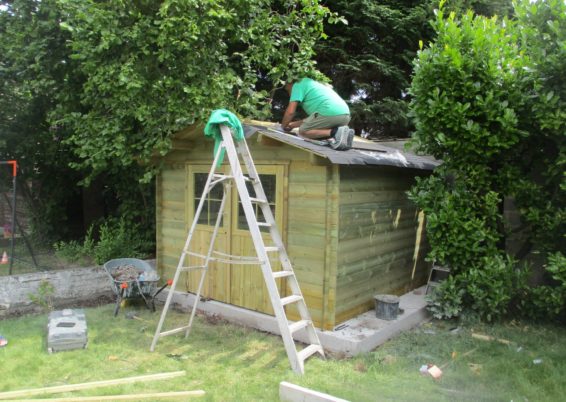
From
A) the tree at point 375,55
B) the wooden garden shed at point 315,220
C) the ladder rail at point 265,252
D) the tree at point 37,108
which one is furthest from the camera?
the tree at point 375,55

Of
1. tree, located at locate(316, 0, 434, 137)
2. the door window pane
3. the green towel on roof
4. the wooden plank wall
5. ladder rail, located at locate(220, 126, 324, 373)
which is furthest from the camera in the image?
tree, located at locate(316, 0, 434, 137)

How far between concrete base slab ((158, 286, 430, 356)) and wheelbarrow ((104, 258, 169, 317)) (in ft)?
1.55

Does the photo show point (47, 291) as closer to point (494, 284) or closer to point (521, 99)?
point (494, 284)

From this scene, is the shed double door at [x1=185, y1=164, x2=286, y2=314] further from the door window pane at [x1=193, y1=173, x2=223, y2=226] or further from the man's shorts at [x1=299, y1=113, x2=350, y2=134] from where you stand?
the man's shorts at [x1=299, y1=113, x2=350, y2=134]

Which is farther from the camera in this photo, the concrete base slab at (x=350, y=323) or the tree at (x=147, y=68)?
the tree at (x=147, y=68)

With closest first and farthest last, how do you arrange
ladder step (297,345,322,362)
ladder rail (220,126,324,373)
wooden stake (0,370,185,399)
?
wooden stake (0,370,185,399) → ladder rail (220,126,324,373) → ladder step (297,345,322,362)

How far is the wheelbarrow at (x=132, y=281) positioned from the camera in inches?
231

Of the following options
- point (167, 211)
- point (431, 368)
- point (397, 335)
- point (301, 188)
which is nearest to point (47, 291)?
point (167, 211)

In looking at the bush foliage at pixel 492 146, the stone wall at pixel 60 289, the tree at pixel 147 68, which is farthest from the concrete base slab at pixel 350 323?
the tree at pixel 147 68

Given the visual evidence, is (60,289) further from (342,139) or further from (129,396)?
(342,139)

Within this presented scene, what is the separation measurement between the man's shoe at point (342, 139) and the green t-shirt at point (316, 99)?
10.4 inches

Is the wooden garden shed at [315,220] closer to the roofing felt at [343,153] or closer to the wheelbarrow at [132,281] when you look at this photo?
the roofing felt at [343,153]

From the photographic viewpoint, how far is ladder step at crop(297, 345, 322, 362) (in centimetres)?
425

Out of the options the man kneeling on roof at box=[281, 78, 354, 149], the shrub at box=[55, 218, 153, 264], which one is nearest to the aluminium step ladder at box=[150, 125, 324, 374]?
the man kneeling on roof at box=[281, 78, 354, 149]
